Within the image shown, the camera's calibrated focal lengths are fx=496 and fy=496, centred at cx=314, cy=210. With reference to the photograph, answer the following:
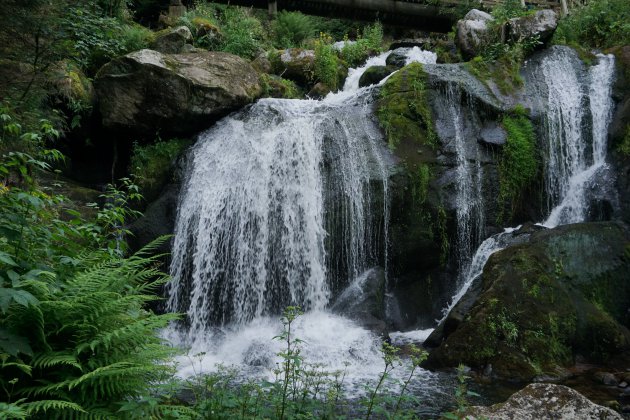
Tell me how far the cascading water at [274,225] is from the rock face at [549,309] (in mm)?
1833

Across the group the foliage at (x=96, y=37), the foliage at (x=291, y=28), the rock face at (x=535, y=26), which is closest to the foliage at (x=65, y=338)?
the foliage at (x=96, y=37)

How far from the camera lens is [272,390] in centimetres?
325

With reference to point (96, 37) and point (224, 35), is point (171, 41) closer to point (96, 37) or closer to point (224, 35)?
point (96, 37)

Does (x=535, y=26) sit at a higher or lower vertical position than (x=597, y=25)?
lower

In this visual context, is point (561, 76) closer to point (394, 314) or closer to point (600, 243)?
point (600, 243)

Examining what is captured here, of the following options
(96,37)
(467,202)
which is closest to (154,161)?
(96,37)

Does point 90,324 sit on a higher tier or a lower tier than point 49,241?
lower

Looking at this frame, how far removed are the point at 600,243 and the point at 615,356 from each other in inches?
77.9

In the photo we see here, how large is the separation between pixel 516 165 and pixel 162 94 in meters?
7.38

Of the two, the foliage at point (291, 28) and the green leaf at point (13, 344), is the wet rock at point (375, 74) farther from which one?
the green leaf at point (13, 344)

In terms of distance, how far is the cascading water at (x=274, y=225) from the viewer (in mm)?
8742

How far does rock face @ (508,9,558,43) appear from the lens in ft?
39.7

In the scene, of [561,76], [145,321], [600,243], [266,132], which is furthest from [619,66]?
[145,321]

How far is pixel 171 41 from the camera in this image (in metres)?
12.0
